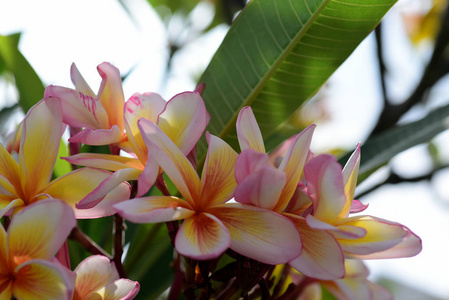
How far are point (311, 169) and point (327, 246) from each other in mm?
69

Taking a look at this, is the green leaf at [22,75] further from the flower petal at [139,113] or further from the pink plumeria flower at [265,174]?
the pink plumeria flower at [265,174]

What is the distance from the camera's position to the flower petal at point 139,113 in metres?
0.50

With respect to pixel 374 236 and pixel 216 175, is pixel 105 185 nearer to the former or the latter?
pixel 216 175

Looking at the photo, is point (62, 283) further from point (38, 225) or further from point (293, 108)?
point (293, 108)

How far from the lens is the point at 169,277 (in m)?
0.89

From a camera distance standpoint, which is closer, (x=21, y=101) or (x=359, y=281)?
(x=359, y=281)

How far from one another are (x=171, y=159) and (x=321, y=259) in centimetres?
16

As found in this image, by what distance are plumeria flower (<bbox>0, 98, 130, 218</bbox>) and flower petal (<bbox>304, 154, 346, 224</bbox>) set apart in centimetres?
17

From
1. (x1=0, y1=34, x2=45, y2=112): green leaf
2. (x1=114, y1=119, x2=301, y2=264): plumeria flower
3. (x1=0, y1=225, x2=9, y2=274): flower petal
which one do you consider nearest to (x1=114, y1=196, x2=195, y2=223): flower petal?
(x1=114, y1=119, x2=301, y2=264): plumeria flower

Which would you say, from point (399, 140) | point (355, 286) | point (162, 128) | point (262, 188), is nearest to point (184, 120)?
point (162, 128)

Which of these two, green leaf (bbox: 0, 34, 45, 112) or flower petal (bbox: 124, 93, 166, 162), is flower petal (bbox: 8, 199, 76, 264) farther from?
green leaf (bbox: 0, 34, 45, 112)

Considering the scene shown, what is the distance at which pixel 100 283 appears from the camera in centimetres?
46

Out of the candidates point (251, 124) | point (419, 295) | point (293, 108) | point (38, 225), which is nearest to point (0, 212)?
point (38, 225)

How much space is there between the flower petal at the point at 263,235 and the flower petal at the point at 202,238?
2 centimetres
